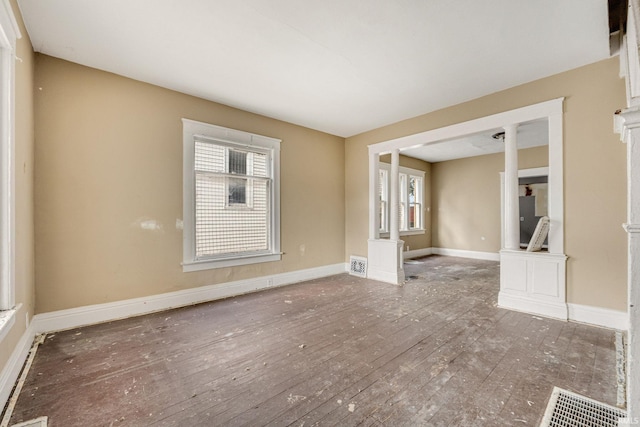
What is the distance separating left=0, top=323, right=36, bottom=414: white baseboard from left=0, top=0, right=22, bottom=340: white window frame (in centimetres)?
31

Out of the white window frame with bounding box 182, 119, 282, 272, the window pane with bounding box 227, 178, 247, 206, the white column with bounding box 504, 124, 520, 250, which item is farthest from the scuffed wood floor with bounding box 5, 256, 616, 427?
the window pane with bounding box 227, 178, 247, 206

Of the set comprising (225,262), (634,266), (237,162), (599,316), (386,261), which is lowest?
(599,316)

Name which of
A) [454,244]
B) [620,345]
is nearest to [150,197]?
[620,345]

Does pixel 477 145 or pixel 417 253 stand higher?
pixel 477 145

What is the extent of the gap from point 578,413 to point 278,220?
3.81 metres

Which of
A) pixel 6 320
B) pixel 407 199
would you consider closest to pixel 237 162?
pixel 6 320

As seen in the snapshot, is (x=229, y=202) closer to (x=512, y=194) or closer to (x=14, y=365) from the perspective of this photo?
(x=14, y=365)

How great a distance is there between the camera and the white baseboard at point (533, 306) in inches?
118

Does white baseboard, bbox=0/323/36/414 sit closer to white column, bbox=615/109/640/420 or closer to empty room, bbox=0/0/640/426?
empty room, bbox=0/0/640/426

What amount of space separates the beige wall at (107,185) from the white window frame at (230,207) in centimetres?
9

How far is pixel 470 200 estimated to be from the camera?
7.31 meters

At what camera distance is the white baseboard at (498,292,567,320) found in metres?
2.99

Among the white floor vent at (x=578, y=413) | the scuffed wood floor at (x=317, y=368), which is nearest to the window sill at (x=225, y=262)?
the scuffed wood floor at (x=317, y=368)

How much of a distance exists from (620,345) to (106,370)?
430cm
